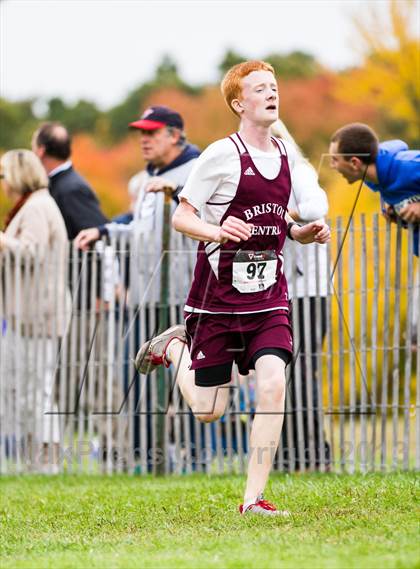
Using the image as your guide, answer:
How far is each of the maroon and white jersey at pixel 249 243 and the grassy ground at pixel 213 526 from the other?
38.5 inches

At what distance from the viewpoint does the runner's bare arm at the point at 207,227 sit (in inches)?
215

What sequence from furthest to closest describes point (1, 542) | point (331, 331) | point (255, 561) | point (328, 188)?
point (328, 188) → point (331, 331) → point (1, 542) → point (255, 561)

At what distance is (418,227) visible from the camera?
307 inches

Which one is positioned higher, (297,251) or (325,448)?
(297,251)

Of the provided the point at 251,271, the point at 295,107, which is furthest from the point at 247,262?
the point at 295,107

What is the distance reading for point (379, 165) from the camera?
24.8 ft

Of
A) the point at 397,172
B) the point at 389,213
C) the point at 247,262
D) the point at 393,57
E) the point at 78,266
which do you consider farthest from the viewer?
the point at 393,57

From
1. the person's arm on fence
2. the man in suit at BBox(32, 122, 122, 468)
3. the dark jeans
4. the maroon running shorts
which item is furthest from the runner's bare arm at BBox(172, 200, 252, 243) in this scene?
the man in suit at BBox(32, 122, 122, 468)

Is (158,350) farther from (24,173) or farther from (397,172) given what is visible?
(24,173)

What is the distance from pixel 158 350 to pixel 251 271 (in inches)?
38.6

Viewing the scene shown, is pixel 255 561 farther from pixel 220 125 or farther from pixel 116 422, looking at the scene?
pixel 220 125

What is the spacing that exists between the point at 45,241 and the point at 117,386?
3.85 ft

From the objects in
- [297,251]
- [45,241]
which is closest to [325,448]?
[297,251]

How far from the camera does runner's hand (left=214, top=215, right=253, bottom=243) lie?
5453mm
